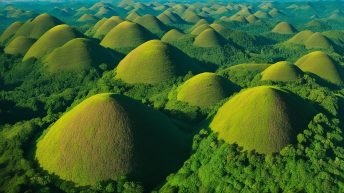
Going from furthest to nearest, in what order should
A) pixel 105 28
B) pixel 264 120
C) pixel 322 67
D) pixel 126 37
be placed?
pixel 105 28, pixel 126 37, pixel 322 67, pixel 264 120

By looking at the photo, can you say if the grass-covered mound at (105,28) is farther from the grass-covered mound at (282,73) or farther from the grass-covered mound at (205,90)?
the grass-covered mound at (205,90)

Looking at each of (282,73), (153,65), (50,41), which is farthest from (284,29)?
(153,65)

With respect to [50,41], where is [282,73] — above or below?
above

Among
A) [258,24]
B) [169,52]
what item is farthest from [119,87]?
[258,24]

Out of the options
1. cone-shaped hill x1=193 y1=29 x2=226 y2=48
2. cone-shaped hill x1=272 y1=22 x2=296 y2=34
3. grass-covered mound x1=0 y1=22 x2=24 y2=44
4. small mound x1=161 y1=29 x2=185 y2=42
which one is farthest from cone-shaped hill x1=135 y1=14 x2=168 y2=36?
cone-shaped hill x1=272 y1=22 x2=296 y2=34

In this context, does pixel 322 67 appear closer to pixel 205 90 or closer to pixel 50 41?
pixel 205 90

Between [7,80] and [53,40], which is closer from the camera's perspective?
[7,80]

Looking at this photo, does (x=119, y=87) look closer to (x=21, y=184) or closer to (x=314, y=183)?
(x=21, y=184)
